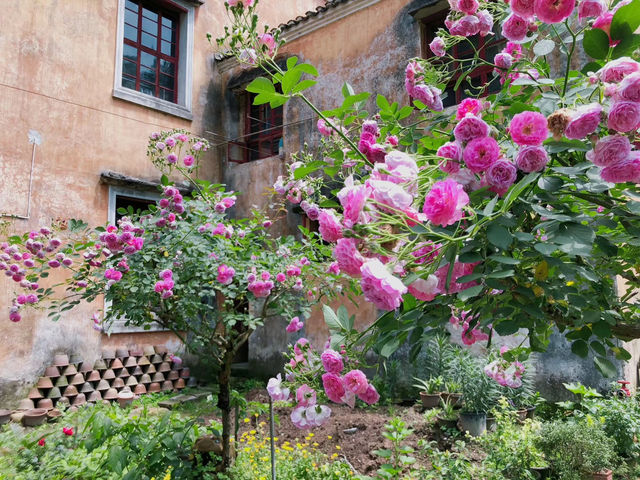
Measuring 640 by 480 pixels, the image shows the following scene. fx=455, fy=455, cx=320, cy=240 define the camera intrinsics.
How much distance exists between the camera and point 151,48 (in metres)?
8.12

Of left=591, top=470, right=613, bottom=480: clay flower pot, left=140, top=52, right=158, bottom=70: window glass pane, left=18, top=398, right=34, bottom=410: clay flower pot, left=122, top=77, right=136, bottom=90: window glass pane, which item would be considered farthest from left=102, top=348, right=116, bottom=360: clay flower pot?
left=591, top=470, right=613, bottom=480: clay flower pot

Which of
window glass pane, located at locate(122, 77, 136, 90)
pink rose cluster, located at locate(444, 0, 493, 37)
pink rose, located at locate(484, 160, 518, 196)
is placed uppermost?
window glass pane, located at locate(122, 77, 136, 90)

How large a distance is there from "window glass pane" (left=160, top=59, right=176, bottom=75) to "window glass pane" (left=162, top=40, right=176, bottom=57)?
0.62 feet

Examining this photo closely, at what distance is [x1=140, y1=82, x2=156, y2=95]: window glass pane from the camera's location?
7.91 m

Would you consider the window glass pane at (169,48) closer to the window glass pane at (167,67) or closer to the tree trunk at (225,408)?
the window glass pane at (167,67)

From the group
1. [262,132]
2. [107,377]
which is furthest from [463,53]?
[107,377]

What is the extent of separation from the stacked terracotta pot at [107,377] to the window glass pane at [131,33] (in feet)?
17.0

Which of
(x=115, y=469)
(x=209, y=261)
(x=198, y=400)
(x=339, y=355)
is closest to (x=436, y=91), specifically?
(x=339, y=355)

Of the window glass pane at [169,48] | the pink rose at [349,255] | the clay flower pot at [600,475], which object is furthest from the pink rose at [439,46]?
the window glass pane at [169,48]

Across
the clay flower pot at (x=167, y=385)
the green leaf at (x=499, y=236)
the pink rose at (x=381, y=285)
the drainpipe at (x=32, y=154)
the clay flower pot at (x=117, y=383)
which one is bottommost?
the clay flower pot at (x=167, y=385)

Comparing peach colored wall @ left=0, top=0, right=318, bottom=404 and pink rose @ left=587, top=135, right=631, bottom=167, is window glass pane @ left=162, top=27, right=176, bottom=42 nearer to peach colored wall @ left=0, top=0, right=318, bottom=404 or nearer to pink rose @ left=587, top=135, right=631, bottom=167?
peach colored wall @ left=0, top=0, right=318, bottom=404

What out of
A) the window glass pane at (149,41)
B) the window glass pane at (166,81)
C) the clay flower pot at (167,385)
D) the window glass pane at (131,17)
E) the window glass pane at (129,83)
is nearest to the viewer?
the clay flower pot at (167,385)

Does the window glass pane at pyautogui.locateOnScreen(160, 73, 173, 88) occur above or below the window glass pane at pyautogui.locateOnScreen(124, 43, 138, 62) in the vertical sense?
below

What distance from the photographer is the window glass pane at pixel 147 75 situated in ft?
26.1
